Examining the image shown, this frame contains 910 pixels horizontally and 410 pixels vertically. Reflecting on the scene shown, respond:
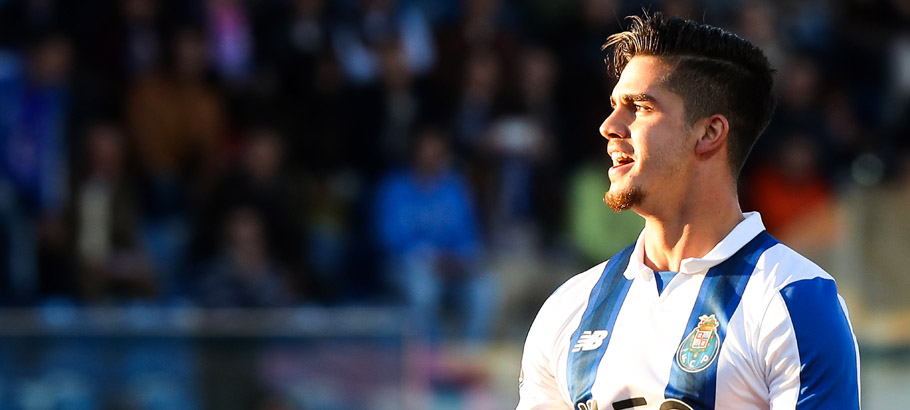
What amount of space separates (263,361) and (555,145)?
285 cm

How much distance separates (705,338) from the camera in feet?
9.71

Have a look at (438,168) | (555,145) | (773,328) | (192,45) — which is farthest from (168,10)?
(773,328)

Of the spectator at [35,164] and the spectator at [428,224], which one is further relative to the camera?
the spectator at [428,224]

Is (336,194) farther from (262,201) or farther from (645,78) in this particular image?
(645,78)

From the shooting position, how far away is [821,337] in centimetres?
276

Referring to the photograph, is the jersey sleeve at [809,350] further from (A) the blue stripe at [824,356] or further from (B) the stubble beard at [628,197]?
(B) the stubble beard at [628,197]

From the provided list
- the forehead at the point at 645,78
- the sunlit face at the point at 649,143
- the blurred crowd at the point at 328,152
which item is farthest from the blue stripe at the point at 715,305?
the blurred crowd at the point at 328,152

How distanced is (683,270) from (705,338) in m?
0.24

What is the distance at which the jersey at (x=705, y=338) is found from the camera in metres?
2.78

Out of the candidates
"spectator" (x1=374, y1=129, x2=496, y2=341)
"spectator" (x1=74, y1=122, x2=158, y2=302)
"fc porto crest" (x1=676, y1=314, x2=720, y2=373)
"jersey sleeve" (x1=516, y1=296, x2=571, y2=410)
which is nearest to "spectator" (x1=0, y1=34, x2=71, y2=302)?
"spectator" (x1=74, y1=122, x2=158, y2=302)

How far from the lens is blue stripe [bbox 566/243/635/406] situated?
3.15 meters

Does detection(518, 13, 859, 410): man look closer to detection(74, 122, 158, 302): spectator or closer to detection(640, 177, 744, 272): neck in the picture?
detection(640, 177, 744, 272): neck

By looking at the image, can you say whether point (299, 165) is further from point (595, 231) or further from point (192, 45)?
point (595, 231)

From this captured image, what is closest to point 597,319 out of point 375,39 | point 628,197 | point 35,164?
point 628,197
